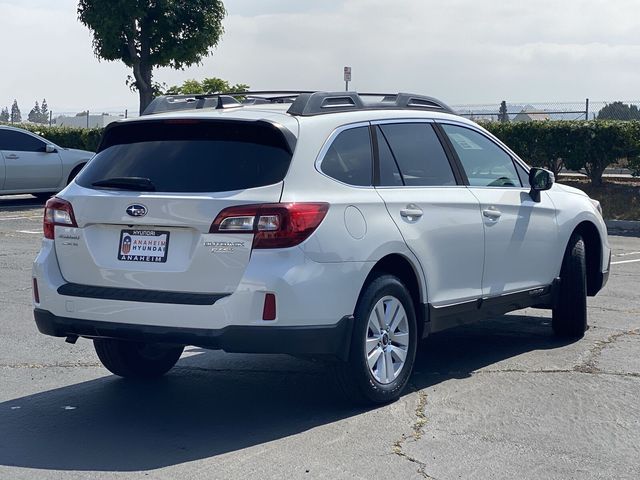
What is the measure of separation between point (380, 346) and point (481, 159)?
2004mm

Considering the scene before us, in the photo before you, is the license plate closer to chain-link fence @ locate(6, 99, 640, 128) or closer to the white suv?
the white suv

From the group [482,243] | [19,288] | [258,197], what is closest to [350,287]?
[258,197]

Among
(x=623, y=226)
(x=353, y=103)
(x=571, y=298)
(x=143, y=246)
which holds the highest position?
(x=353, y=103)

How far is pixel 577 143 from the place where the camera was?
802 inches

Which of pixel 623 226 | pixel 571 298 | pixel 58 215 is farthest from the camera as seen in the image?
pixel 623 226

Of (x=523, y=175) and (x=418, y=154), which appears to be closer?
(x=418, y=154)

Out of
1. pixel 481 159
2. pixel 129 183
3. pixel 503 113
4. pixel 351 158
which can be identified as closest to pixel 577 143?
pixel 503 113

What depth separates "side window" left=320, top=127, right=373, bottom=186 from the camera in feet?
20.5

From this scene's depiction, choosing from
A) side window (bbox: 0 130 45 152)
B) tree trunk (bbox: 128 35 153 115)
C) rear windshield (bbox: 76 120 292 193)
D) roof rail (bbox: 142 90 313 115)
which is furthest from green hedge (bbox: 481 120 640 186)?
rear windshield (bbox: 76 120 292 193)

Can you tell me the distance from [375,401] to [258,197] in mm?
1462

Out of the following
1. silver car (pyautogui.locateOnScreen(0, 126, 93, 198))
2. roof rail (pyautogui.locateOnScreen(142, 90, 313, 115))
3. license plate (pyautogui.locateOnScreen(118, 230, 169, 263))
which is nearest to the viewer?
license plate (pyautogui.locateOnScreen(118, 230, 169, 263))

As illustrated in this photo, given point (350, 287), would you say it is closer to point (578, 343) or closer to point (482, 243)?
point (482, 243)

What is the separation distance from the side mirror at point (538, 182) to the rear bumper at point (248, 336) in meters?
2.64

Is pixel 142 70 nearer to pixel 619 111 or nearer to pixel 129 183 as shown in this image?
pixel 619 111
